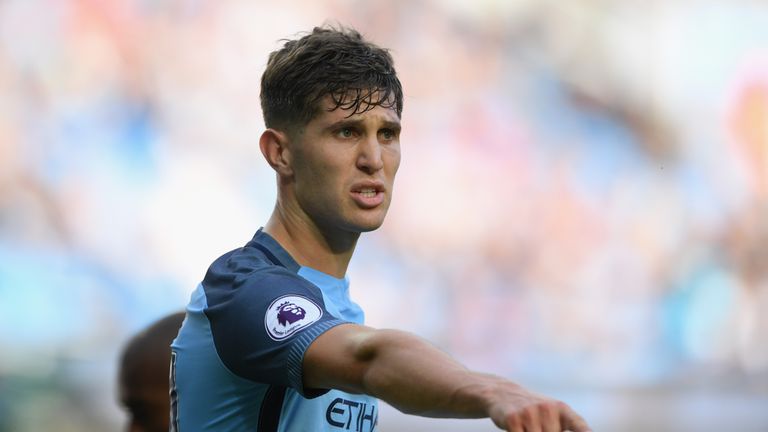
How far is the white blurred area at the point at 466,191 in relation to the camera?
8258 millimetres

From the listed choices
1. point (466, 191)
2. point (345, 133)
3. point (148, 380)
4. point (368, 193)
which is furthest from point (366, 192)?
point (466, 191)

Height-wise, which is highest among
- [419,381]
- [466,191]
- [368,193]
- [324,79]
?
[466,191]

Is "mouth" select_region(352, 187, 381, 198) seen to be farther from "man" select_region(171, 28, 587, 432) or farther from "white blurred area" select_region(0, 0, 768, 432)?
"white blurred area" select_region(0, 0, 768, 432)

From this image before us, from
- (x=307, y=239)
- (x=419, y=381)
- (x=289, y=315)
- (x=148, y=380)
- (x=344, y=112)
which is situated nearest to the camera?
(x=419, y=381)

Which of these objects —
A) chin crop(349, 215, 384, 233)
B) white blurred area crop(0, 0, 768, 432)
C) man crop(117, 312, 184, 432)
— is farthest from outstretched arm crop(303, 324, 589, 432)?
white blurred area crop(0, 0, 768, 432)

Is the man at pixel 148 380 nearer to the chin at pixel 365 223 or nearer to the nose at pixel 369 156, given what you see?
the chin at pixel 365 223

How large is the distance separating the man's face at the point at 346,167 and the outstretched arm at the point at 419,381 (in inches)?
26.0

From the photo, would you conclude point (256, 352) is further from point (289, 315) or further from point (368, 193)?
point (368, 193)

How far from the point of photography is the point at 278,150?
3203 mm

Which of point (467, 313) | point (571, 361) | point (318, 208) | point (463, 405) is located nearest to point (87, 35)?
point (467, 313)

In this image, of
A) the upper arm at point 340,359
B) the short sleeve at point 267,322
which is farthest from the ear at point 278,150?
the upper arm at point 340,359

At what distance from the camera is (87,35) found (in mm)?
8570

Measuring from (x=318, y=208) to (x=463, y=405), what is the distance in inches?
45.6

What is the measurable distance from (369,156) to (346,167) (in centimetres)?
7
